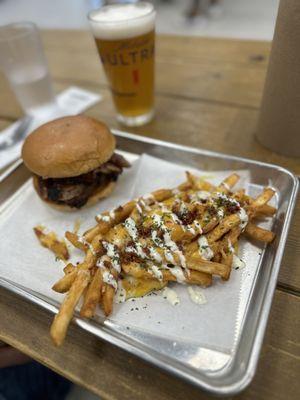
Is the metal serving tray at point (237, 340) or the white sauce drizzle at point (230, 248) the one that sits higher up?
the white sauce drizzle at point (230, 248)

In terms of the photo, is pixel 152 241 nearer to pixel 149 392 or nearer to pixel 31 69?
pixel 149 392

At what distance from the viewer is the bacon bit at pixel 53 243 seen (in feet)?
3.10

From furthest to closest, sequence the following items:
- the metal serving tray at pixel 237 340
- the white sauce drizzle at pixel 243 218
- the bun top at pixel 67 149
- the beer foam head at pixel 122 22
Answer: the beer foam head at pixel 122 22
the bun top at pixel 67 149
the white sauce drizzle at pixel 243 218
the metal serving tray at pixel 237 340

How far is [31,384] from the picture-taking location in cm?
114

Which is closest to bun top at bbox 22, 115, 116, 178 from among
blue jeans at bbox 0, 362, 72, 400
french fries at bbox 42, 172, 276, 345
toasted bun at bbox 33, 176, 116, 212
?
toasted bun at bbox 33, 176, 116, 212

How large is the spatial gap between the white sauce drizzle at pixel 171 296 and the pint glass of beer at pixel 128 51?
90 cm

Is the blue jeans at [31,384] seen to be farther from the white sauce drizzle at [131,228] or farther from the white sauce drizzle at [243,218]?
the white sauce drizzle at [243,218]

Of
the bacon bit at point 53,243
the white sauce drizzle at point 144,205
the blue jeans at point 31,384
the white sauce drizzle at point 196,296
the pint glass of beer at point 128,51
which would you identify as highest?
the pint glass of beer at point 128,51

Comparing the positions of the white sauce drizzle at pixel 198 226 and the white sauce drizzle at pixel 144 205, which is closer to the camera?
the white sauce drizzle at pixel 198 226

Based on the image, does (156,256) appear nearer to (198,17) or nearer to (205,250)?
(205,250)

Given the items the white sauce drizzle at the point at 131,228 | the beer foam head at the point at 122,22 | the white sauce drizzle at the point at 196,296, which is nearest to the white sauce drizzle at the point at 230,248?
the white sauce drizzle at the point at 196,296

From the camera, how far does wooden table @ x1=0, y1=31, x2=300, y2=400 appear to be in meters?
0.70

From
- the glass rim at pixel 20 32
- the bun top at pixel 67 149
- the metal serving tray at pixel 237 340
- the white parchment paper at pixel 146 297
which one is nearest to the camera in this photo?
the metal serving tray at pixel 237 340

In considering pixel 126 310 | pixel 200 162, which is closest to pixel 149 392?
pixel 126 310
